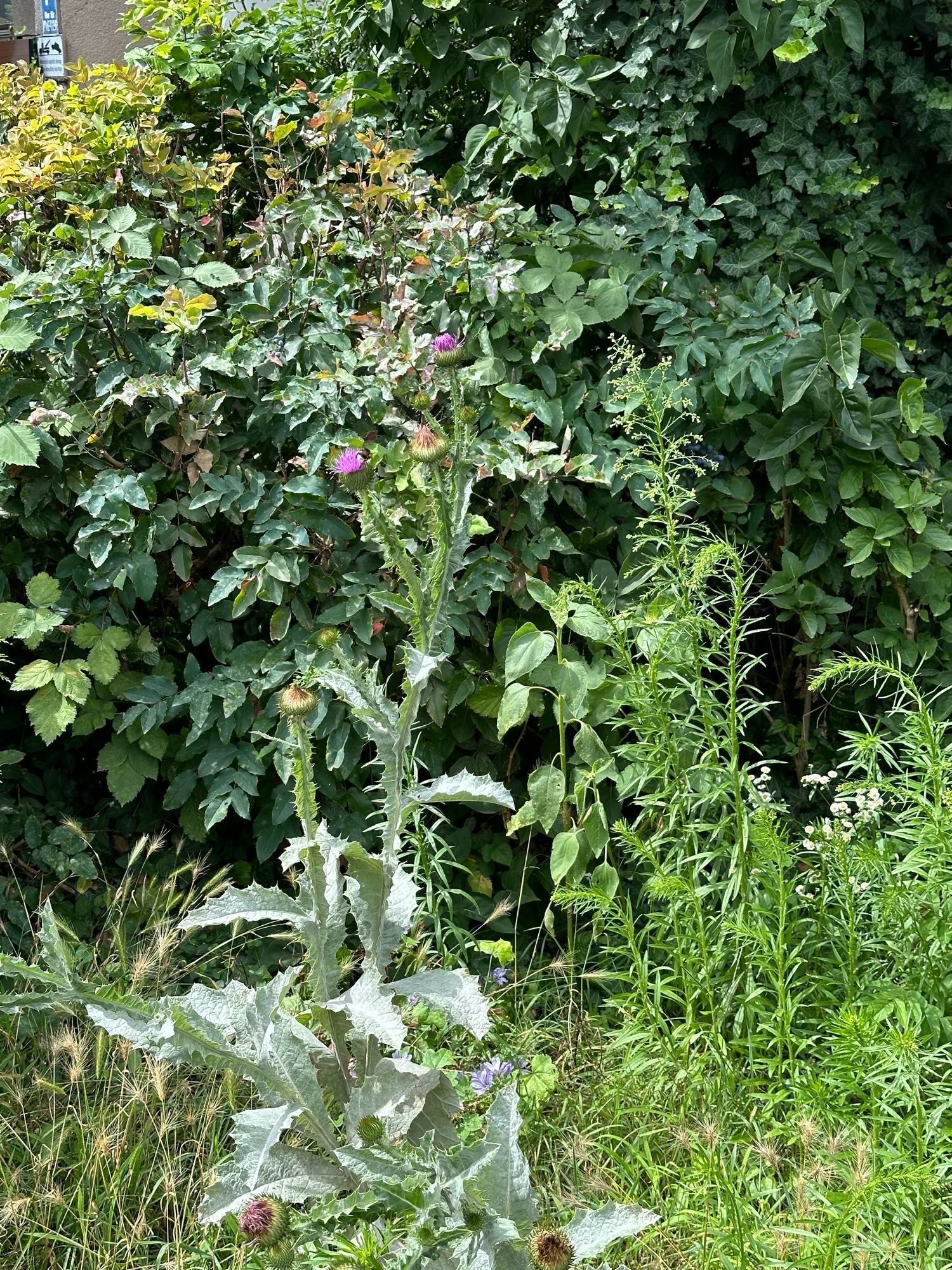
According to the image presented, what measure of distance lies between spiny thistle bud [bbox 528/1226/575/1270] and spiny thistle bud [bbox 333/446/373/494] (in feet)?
4.20

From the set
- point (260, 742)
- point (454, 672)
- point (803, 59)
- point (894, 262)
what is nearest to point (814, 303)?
point (894, 262)

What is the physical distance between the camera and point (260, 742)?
124 inches

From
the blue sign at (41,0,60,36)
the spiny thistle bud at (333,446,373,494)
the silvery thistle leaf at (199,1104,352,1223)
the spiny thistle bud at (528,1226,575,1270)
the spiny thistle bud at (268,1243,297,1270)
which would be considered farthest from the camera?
the blue sign at (41,0,60,36)

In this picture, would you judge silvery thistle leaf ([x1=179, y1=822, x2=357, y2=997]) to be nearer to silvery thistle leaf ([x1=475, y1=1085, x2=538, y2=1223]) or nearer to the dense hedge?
silvery thistle leaf ([x1=475, y1=1085, x2=538, y2=1223])

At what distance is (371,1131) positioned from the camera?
77.9 inches

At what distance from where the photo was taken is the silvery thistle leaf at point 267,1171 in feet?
6.26

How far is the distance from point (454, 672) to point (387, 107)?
1.84 m

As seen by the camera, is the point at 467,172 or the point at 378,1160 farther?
the point at 467,172

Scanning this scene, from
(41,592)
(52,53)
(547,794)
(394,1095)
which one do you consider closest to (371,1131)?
(394,1095)

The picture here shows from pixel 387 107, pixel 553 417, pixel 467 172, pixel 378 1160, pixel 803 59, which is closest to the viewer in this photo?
pixel 378 1160

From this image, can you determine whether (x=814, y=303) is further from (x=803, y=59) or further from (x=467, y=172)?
(x=467, y=172)

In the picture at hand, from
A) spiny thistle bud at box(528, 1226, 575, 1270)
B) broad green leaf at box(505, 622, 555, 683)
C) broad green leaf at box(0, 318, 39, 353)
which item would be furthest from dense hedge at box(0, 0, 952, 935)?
spiny thistle bud at box(528, 1226, 575, 1270)

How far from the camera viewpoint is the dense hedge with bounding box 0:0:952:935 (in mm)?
3035

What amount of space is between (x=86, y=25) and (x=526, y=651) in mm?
5035
